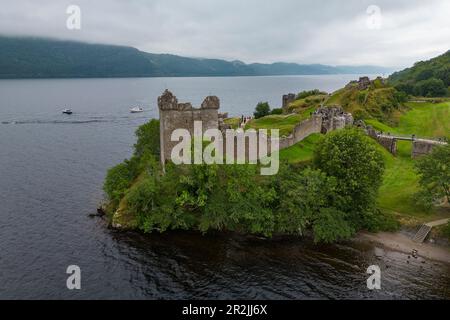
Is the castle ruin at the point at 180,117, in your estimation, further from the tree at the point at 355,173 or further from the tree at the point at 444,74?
the tree at the point at 444,74

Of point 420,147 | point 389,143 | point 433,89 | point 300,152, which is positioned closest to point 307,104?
point 389,143

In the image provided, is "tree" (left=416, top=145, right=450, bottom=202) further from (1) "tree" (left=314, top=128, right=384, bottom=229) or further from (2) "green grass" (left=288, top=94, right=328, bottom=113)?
(2) "green grass" (left=288, top=94, right=328, bottom=113)

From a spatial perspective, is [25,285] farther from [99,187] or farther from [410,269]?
[410,269]

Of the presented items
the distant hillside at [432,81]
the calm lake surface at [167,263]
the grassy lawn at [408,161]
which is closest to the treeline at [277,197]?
the calm lake surface at [167,263]

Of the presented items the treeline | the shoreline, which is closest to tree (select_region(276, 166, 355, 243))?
the treeline
